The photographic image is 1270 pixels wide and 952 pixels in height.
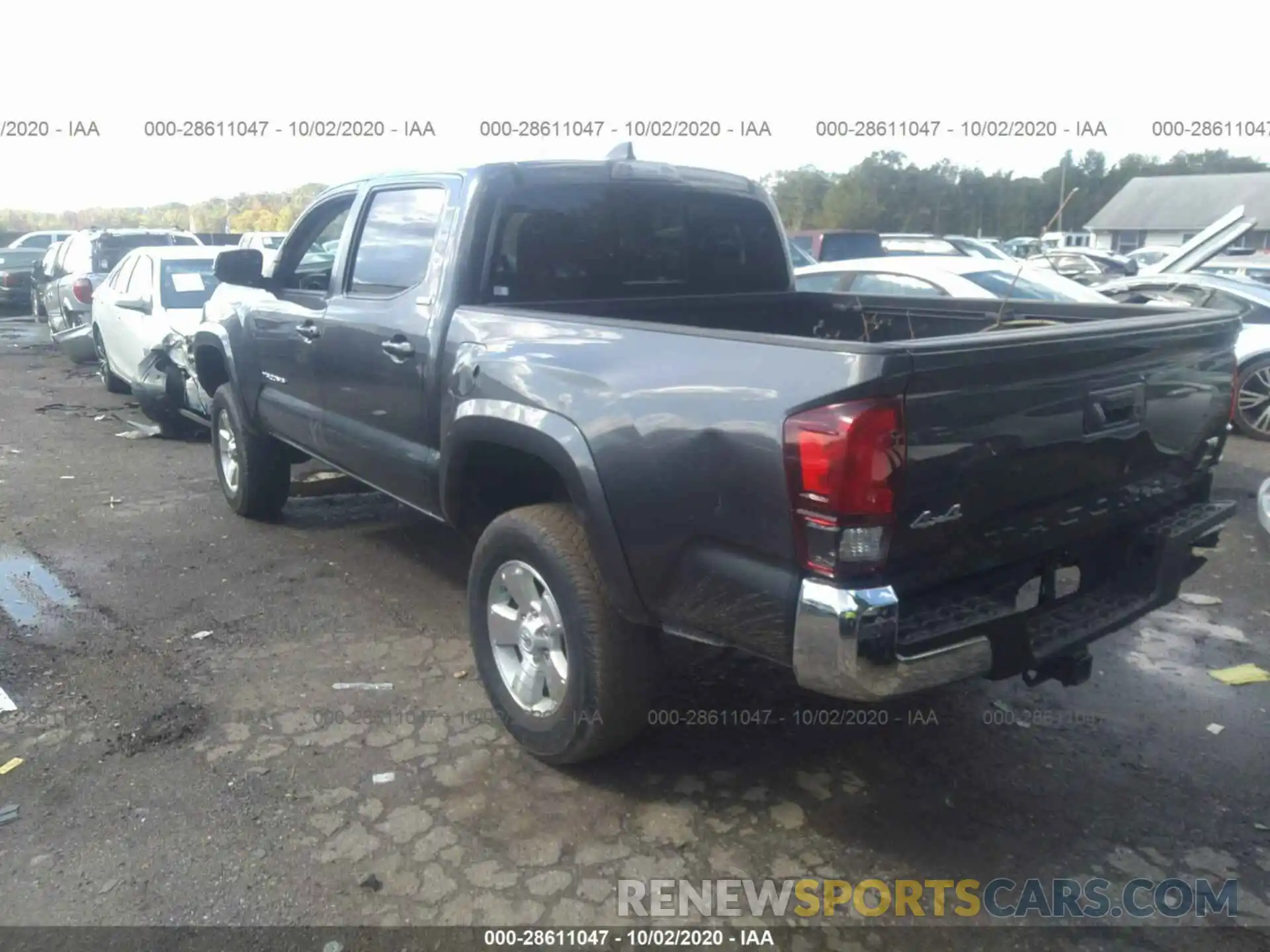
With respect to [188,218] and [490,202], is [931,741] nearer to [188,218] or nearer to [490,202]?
[490,202]

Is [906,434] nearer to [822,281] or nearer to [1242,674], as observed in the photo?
[1242,674]

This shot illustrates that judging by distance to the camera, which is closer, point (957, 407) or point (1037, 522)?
point (957, 407)

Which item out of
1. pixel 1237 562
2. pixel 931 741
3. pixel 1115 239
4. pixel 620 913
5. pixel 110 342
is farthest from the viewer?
pixel 1115 239

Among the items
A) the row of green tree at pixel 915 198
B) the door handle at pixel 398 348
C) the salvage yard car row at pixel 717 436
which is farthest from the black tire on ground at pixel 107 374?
the row of green tree at pixel 915 198

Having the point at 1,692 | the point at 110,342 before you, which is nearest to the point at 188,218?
the point at 110,342

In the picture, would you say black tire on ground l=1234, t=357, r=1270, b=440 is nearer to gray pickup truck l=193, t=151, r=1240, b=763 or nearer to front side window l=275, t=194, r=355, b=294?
gray pickup truck l=193, t=151, r=1240, b=763

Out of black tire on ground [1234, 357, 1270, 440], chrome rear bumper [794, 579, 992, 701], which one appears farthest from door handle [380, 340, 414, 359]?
black tire on ground [1234, 357, 1270, 440]

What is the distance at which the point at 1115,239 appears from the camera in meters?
61.3

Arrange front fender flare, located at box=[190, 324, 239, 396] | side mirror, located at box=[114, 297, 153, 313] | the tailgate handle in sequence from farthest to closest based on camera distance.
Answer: side mirror, located at box=[114, 297, 153, 313] → front fender flare, located at box=[190, 324, 239, 396] → the tailgate handle

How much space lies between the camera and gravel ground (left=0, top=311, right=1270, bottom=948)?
3076 millimetres

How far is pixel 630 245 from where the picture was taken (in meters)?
4.52

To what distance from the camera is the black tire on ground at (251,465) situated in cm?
618

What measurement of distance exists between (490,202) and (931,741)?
2.62 meters

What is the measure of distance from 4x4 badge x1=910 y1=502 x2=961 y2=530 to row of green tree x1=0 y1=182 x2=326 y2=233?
44.6 ft
